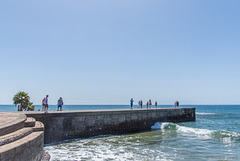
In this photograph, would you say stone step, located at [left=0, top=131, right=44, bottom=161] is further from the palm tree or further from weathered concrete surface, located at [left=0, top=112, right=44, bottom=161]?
the palm tree

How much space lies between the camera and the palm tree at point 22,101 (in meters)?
23.8

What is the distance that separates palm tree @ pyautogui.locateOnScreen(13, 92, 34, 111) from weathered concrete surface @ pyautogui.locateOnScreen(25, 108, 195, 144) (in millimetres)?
12540

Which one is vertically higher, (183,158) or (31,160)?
(31,160)

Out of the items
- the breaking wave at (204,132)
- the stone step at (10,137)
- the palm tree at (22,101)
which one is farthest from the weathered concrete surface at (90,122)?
the palm tree at (22,101)

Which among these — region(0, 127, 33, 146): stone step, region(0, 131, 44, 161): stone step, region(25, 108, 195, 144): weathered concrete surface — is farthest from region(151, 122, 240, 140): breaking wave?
region(0, 127, 33, 146): stone step

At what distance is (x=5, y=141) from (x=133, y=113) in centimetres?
1477

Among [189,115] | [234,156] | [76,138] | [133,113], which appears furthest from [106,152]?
[189,115]

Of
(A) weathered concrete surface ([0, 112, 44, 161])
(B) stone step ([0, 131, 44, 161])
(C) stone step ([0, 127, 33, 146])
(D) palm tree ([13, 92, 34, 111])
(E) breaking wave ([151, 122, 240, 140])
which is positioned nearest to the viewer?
(B) stone step ([0, 131, 44, 161])

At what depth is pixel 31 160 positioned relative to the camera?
562 centimetres

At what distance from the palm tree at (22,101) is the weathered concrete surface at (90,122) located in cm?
1254

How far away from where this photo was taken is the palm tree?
2381 centimetres

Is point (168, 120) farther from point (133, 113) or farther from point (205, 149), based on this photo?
point (205, 149)

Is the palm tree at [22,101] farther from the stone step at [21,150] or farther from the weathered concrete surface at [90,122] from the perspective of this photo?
the stone step at [21,150]

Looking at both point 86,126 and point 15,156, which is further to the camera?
point 86,126
